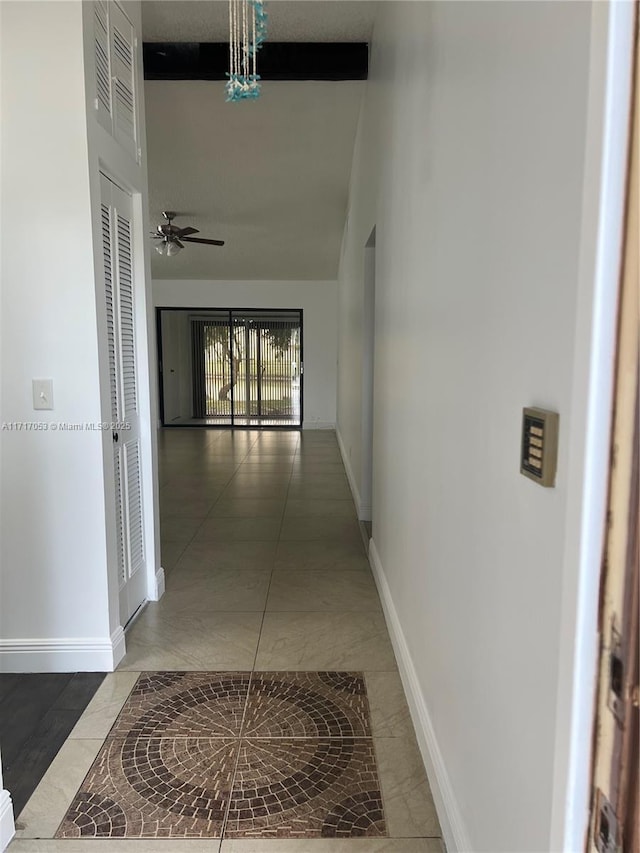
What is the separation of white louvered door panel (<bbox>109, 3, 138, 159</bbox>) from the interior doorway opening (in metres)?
7.30

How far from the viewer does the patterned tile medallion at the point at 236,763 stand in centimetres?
152

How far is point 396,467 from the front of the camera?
247 cm

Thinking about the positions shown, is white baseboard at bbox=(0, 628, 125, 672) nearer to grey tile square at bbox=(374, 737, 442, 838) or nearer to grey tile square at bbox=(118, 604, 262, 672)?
grey tile square at bbox=(118, 604, 262, 672)

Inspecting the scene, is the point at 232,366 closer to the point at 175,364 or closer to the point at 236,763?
the point at 175,364

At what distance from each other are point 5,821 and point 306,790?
82 cm

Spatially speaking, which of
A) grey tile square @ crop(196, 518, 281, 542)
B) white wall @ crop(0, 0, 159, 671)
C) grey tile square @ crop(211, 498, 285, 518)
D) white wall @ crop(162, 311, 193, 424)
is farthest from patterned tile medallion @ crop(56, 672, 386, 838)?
white wall @ crop(162, 311, 193, 424)

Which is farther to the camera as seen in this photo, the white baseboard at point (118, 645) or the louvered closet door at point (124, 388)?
the louvered closet door at point (124, 388)

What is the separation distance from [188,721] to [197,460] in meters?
5.25

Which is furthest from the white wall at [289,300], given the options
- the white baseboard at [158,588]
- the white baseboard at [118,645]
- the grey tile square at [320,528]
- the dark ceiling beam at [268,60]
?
the white baseboard at [118,645]

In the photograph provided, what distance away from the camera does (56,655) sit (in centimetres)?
226

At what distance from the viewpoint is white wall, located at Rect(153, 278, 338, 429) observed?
9789 mm

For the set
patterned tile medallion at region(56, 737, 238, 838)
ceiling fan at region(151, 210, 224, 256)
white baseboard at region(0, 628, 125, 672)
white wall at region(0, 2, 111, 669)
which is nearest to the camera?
patterned tile medallion at region(56, 737, 238, 838)

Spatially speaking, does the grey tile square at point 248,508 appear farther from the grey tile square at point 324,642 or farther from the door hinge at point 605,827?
the door hinge at point 605,827

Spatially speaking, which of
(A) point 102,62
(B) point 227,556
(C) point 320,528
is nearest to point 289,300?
(C) point 320,528
